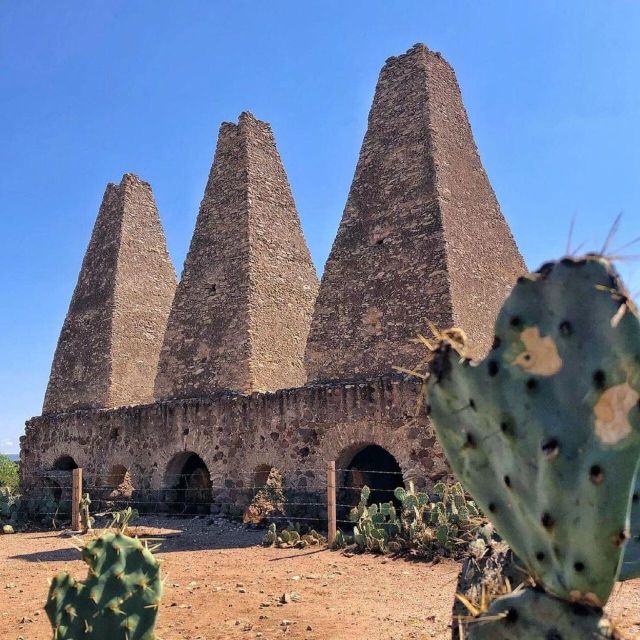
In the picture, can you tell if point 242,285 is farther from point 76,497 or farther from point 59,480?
point 59,480

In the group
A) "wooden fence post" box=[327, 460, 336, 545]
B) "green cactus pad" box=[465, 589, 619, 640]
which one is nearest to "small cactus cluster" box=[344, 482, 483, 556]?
"wooden fence post" box=[327, 460, 336, 545]

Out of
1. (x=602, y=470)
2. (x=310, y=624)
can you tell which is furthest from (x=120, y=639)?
(x=310, y=624)

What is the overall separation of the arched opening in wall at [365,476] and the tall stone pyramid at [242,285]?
415 cm

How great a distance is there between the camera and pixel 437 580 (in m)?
8.04

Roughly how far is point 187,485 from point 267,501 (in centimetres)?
384

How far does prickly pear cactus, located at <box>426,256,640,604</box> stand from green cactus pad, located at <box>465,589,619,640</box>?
5cm

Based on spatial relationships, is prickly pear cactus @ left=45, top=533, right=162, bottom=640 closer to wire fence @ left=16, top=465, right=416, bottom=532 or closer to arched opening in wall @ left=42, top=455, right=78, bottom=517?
wire fence @ left=16, top=465, right=416, bottom=532

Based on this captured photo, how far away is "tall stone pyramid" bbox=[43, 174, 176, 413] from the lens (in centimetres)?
2192

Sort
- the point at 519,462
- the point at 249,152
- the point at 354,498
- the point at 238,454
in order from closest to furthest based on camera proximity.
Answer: the point at 519,462
the point at 354,498
the point at 238,454
the point at 249,152

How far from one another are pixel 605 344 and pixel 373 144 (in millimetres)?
14302

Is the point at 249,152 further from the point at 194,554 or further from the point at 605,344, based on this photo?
the point at 605,344

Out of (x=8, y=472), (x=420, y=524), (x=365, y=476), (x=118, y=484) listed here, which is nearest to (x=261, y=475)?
(x=365, y=476)

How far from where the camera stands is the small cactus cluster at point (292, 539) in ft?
35.7

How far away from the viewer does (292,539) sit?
1110 cm
